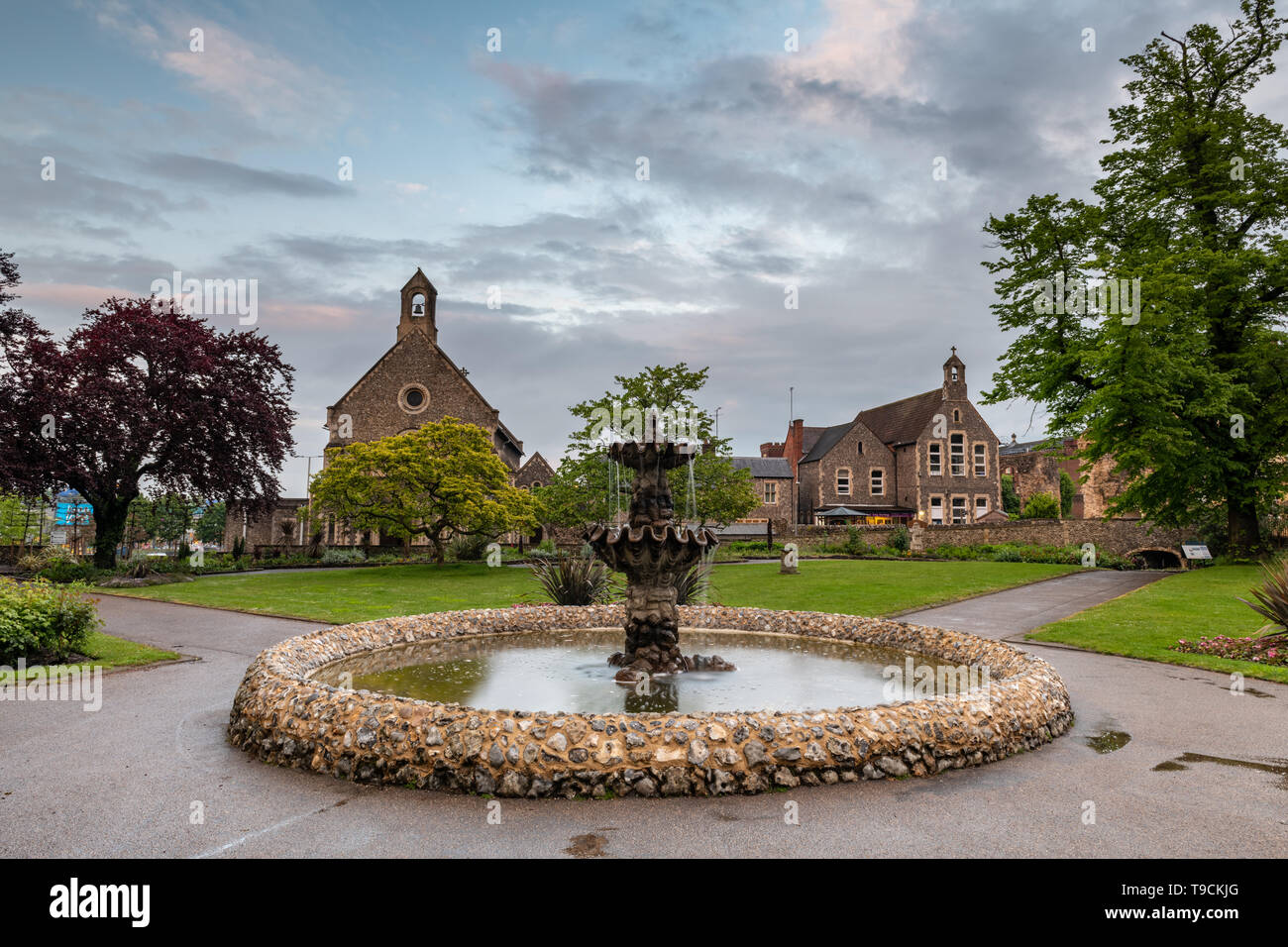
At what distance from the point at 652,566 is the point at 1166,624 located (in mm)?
11564

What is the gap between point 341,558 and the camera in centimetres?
3509

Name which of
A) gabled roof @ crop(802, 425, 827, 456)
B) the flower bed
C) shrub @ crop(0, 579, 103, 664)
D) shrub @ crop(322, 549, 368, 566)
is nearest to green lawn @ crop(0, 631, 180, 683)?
shrub @ crop(0, 579, 103, 664)

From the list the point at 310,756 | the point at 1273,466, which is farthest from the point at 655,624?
the point at 1273,466

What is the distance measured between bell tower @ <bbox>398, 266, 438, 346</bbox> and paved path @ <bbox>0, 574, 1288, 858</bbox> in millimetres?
42244

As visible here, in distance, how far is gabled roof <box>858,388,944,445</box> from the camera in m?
56.7

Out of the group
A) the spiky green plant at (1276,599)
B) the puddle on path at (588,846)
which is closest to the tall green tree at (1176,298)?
the spiky green plant at (1276,599)

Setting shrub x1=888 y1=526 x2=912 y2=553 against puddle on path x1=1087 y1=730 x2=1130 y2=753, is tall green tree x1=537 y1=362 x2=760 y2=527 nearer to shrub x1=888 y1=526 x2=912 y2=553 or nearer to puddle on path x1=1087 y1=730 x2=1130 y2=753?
shrub x1=888 y1=526 x2=912 y2=553

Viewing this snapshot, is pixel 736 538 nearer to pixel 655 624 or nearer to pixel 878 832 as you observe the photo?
pixel 655 624

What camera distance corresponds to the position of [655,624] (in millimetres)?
9797

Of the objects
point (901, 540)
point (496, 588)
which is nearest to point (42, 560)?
point (496, 588)

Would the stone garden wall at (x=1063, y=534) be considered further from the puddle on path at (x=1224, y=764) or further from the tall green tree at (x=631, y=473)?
the puddle on path at (x=1224, y=764)

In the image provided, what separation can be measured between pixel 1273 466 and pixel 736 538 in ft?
96.3

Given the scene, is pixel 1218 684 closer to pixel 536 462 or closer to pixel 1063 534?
pixel 1063 534

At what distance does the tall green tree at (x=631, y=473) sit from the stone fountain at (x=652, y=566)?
22.5 metres
